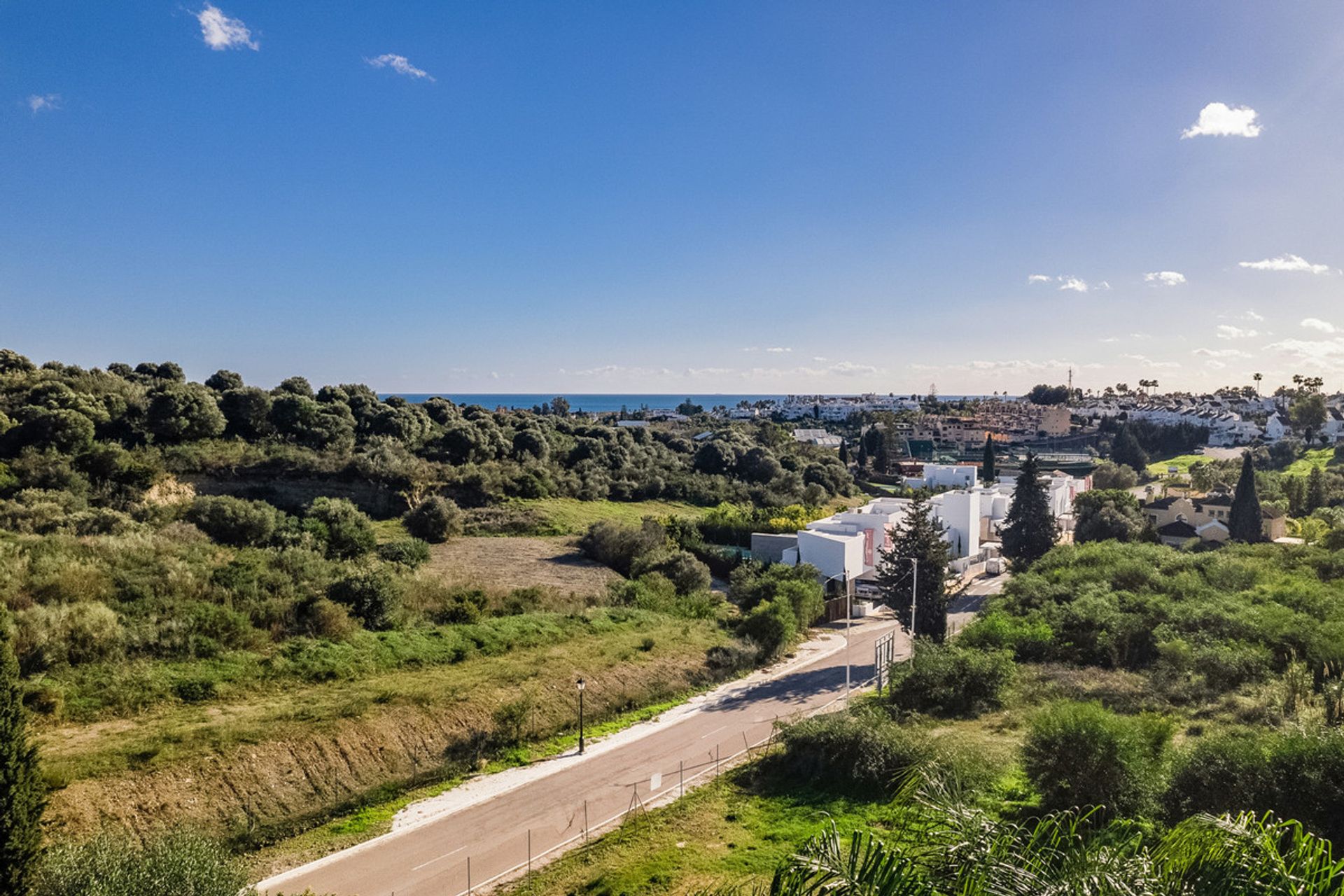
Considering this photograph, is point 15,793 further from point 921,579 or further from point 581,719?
point 921,579

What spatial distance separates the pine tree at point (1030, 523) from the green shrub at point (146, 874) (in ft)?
137

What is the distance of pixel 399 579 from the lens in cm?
2197

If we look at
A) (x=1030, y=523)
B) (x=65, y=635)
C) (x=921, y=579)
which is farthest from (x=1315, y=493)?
(x=65, y=635)

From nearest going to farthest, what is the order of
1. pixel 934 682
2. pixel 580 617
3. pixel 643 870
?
pixel 643 870 → pixel 934 682 → pixel 580 617

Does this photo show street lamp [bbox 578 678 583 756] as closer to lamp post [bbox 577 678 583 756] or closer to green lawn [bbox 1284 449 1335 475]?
lamp post [bbox 577 678 583 756]

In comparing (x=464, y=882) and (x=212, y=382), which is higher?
(x=212, y=382)

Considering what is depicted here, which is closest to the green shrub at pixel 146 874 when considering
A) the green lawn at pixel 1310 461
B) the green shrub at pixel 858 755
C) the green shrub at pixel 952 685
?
the green shrub at pixel 858 755

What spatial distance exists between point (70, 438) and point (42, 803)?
26.3 metres

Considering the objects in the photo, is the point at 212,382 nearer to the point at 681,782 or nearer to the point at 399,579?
the point at 399,579

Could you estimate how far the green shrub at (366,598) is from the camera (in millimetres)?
20047

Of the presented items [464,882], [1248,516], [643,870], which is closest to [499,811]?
[464,882]

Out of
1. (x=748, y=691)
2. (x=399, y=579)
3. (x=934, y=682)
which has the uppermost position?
(x=399, y=579)

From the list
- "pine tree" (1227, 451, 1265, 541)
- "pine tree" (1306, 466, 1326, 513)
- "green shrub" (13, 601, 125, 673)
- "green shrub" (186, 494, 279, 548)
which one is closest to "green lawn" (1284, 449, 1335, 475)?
"pine tree" (1306, 466, 1326, 513)

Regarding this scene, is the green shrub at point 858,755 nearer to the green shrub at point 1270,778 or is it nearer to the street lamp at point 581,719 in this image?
the green shrub at point 1270,778
